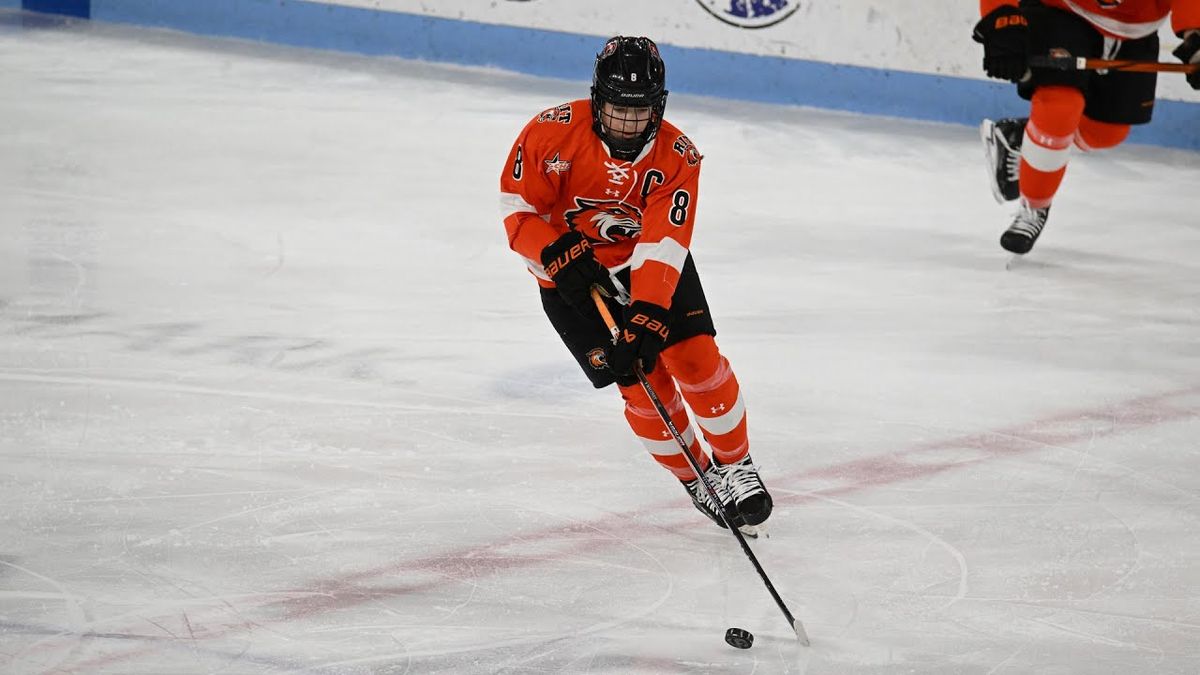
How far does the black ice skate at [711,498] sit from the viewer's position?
300cm

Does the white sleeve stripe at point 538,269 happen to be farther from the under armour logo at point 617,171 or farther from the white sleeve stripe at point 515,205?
the under armour logo at point 617,171

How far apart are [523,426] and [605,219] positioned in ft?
2.36

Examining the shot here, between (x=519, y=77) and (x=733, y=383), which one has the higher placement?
(x=733, y=383)

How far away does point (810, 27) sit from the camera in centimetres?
747

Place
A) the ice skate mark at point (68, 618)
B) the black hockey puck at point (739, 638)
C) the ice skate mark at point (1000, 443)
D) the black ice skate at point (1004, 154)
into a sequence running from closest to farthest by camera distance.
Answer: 1. the ice skate mark at point (68, 618)
2. the black hockey puck at point (739, 638)
3. the ice skate mark at point (1000, 443)
4. the black ice skate at point (1004, 154)

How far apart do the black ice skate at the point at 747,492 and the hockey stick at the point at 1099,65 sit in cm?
243

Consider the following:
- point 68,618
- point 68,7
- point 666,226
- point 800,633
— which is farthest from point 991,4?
point 68,7

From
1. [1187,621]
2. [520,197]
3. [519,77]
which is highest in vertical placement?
[520,197]

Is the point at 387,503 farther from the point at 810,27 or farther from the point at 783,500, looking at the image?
the point at 810,27

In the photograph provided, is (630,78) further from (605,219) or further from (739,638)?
(739,638)

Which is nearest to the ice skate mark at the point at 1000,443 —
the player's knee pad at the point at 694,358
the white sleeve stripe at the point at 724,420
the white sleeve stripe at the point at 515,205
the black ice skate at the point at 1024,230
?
the white sleeve stripe at the point at 724,420

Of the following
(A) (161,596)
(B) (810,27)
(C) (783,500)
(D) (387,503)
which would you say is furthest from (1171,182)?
(A) (161,596)

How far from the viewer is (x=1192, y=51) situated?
16.2 feet

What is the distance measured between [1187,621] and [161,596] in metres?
1.84
